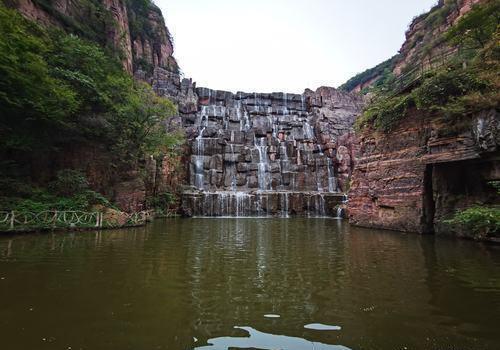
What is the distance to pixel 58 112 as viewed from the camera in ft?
52.9

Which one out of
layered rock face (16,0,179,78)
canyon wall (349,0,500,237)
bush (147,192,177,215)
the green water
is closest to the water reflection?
the green water

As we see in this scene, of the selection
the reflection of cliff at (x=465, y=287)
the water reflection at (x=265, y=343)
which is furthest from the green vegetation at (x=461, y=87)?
the water reflection at (x=265, y=343)

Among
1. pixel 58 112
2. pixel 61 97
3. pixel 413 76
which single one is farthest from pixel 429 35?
pixel 58 112

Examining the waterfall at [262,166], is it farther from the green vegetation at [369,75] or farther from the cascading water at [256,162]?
the green vegetation at [369,75]

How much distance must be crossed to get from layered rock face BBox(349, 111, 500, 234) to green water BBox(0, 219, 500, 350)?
5419 mm

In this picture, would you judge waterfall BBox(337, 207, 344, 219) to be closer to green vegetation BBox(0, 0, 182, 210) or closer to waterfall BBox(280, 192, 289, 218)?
waterfall BBox(280, 192, 289, 218)

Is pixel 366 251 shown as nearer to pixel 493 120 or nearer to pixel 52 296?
pixel 493 120

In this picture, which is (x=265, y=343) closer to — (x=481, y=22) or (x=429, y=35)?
(x=481, y=22)

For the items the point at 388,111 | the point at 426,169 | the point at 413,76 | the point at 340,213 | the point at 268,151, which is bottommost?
the point at 340,213

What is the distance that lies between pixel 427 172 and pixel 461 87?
420 centimetres

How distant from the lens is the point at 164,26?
6162cm

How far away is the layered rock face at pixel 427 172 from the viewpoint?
12.8 m

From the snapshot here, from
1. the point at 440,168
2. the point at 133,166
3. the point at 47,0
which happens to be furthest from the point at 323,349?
the point at 47,0

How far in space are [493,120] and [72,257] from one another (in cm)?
1546
